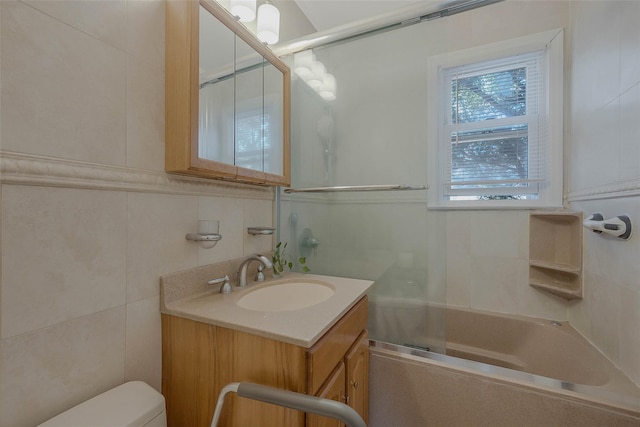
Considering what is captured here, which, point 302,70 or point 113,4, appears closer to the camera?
point 113,4

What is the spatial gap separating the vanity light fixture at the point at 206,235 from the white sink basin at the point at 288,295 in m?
0.26

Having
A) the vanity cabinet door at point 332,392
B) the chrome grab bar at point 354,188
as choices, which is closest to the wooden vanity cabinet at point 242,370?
the vanity cabinet door at point 332,392

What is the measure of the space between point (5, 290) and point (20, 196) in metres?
0.19

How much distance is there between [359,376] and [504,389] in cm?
53

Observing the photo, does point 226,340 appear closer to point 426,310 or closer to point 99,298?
point 99,298

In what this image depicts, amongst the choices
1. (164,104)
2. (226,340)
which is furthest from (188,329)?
(164,104)

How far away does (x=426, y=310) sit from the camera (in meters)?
1.33

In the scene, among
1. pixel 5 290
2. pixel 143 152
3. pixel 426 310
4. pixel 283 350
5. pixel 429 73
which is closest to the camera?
pixel 5 290

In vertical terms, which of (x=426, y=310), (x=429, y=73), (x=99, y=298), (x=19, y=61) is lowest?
(x=426, y=310)

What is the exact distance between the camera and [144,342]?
2.48 ft

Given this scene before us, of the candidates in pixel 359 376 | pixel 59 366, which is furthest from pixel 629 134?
pixel 59 366

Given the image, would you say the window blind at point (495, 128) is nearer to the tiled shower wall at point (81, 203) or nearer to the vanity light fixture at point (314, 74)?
the vanity light fixture at point (314, 74)

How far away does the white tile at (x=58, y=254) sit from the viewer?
1.68ft

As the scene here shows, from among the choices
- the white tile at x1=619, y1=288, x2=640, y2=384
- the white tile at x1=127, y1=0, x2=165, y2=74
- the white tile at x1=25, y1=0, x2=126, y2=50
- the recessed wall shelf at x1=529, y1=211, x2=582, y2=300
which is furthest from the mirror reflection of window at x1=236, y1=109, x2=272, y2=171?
the recessed wall shelf at x1=529, y1=211, x2=582, y2=300
